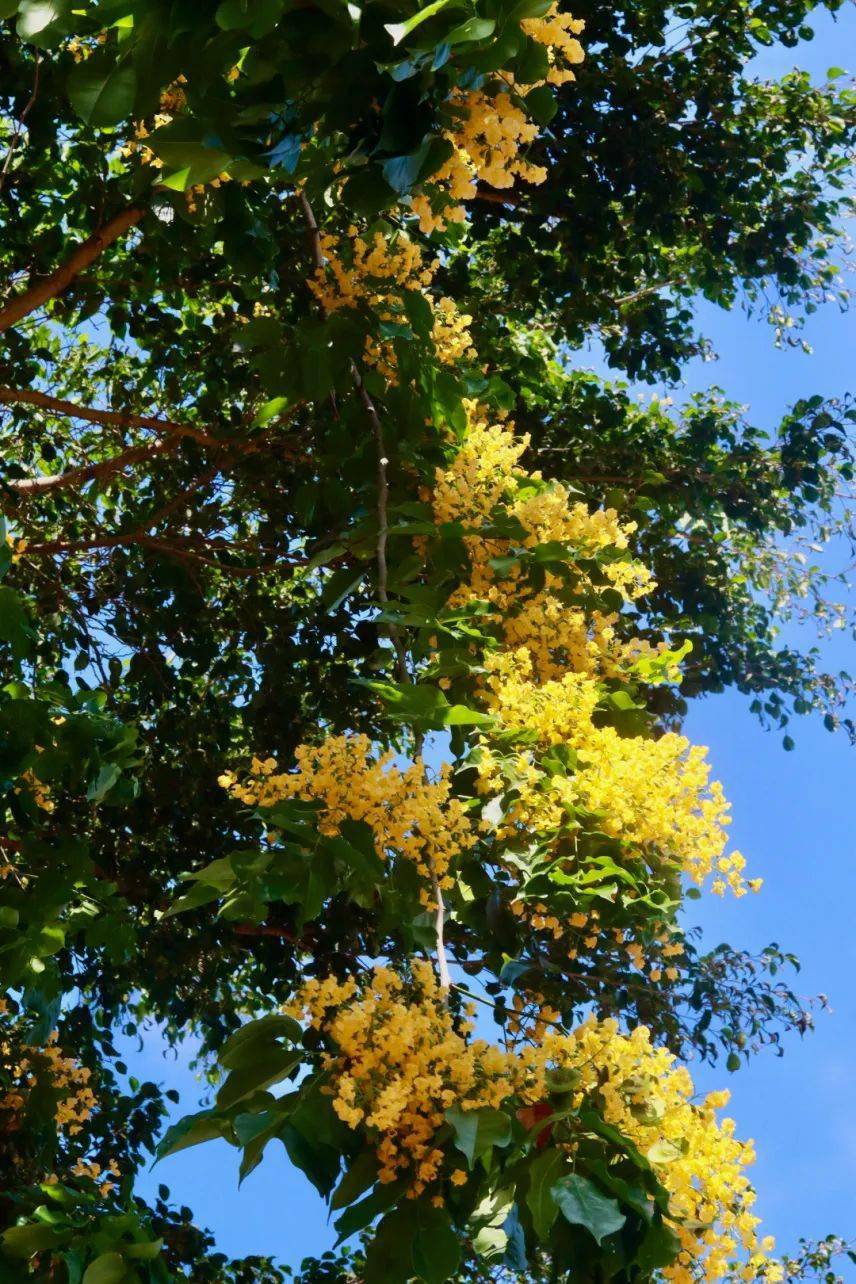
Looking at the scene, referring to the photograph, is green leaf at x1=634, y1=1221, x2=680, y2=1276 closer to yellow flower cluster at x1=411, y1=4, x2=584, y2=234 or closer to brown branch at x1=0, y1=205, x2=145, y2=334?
yellow flower cluster at x1=411, y1=4, x2=584, y2=234

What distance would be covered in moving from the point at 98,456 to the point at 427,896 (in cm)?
380

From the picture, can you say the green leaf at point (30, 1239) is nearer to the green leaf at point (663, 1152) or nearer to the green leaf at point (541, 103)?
the green leaf at point (663, 1152)

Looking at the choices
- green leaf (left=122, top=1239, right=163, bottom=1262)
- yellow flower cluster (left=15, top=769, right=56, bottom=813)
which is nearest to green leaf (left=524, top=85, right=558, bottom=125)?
yellow flower cluster (left=15, top=769, right=56, bottom=813)

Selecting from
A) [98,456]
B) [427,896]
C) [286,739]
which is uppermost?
[98,456]

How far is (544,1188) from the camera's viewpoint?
5.88 ft

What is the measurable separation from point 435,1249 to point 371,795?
63cm

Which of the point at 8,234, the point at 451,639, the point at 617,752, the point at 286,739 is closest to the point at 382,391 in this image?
the point at 451,639

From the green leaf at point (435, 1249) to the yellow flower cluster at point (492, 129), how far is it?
1.38m

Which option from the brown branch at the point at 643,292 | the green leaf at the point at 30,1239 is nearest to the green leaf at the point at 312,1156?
the green leaf at the point at 30,1239

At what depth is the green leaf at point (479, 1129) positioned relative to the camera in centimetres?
169

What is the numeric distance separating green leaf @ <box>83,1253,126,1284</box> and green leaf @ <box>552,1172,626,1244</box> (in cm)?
88

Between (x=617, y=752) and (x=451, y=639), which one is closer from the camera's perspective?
(x=617, y=752)

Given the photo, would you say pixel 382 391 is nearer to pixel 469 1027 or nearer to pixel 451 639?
pixel 451 639

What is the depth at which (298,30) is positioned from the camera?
176cm
